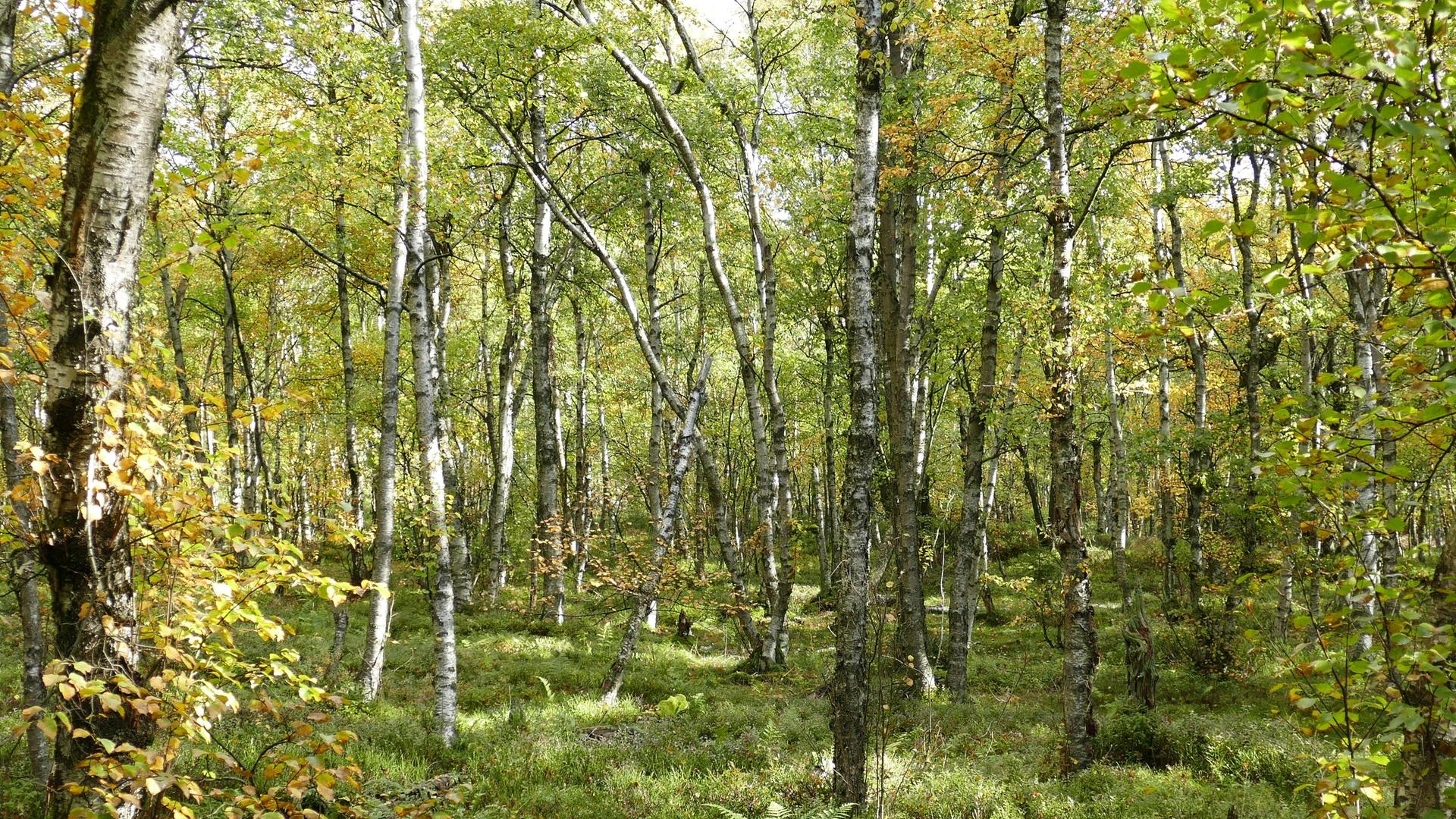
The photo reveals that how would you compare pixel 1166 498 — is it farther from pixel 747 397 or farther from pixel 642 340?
pixel 642 340

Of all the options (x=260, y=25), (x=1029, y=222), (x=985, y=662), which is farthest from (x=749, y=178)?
(x=985, y=662)

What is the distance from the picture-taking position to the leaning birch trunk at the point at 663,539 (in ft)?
34.9

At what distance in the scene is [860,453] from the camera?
6.27 meters

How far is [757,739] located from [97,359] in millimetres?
7755

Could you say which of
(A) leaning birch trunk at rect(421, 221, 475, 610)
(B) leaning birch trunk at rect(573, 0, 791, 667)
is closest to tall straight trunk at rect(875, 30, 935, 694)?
(B) leaning birch trunk at rect(573, 0, 791, 667)

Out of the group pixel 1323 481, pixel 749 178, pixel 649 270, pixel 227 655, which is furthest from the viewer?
pixel 649 270

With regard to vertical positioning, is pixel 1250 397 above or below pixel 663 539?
above

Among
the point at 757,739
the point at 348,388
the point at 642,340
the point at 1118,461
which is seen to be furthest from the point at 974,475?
the point at 348,388

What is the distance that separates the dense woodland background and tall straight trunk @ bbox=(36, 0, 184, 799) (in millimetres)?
19

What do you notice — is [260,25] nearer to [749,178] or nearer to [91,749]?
[749,178]

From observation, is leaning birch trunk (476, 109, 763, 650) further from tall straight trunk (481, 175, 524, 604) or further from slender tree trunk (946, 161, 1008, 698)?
tall straight trunk (481, 175, 524, 604)

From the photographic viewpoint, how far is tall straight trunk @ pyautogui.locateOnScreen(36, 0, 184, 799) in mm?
2938

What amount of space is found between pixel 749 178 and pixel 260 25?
24.4ft

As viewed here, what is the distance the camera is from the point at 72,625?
3008 millimetres
